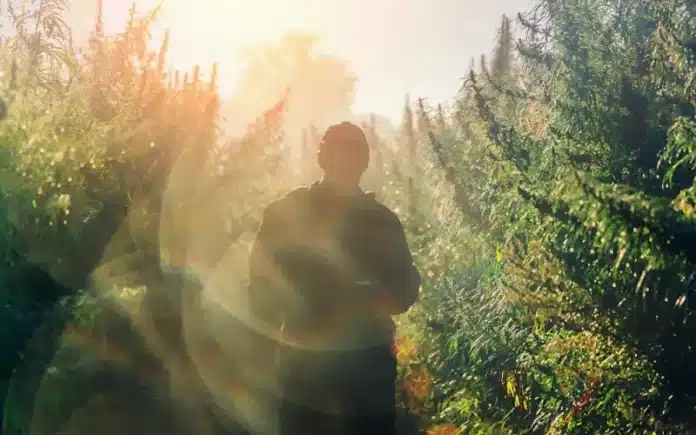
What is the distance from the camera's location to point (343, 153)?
239 centimetres

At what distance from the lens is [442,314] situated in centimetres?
669

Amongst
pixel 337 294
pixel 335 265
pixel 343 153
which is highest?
pixel 343 153

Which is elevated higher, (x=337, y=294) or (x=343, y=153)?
(x=343, y=153)

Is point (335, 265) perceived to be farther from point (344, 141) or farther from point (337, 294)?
point (344, 141)

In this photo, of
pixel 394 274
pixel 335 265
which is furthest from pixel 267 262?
pixel 394 274

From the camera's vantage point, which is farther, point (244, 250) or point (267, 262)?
point (244, 250)

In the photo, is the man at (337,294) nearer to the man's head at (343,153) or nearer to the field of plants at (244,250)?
the man's head at (343,153)

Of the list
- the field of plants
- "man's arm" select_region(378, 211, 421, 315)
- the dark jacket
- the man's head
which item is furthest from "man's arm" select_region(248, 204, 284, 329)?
the field of plants

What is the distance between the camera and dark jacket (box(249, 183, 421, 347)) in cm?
232

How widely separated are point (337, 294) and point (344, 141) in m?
0.58

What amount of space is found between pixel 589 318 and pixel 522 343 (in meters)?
0.93

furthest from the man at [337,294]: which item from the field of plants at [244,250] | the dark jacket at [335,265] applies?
the field of plants at [244,250]

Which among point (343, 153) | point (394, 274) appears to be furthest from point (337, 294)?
point (343, 153)

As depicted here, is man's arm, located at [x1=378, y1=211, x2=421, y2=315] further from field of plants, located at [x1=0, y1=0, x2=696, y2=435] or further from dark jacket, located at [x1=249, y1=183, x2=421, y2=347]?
field of plants, located at [x1=0, y1=0, x2=696, y2=435]
